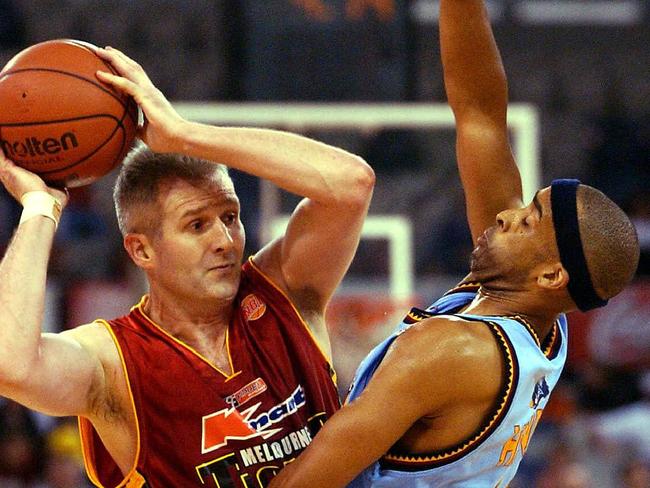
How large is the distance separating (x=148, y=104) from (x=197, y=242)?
44 centimetres

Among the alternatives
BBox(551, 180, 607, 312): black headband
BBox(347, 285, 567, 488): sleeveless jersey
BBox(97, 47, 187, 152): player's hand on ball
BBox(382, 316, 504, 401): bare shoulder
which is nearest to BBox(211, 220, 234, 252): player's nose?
BBox(97, 47, 187, 152): player's hand on ball

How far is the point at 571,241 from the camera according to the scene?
9.60 feet

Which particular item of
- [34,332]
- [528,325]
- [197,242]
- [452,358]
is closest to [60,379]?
[34,332]

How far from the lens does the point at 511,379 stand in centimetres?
289

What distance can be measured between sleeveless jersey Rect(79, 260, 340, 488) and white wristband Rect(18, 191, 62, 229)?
1.48 feet

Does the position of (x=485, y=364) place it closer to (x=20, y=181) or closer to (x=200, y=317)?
(x=200, y=317)

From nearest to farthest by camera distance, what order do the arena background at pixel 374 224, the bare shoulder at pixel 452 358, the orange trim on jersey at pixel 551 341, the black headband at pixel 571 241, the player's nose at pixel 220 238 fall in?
the bare shoulder at pixel 452 358, the black headband at pixel 571 241, the orange trim on jersey at pixel 551 341, the player's nose at pixel 220 238, the arena background at pixel 374 224

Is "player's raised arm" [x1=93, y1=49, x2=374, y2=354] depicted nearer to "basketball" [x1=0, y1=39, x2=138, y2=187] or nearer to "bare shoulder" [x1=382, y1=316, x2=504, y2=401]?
"basketball" [x1=0, y1=39, x2=138, y2=187]

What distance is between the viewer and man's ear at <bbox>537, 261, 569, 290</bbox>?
2953mm

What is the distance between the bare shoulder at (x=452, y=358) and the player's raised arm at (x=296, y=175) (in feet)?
1.75

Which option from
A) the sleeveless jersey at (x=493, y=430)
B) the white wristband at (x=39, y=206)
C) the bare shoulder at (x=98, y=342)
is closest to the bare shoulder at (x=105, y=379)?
the bare shoulder at (x=98, y=342)

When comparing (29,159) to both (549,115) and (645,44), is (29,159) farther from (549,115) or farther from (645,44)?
(645,44)

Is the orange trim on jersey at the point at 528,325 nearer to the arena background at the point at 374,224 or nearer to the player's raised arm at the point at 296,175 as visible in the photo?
the player's raised arm at the point at 296,175

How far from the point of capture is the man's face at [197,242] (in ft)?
10.9
